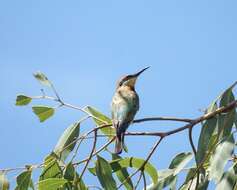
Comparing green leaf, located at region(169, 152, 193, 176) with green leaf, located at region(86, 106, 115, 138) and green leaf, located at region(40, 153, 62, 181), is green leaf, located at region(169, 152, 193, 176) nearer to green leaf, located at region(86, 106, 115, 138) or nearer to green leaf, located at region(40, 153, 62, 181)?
green leaf, located at region(86, 106, 115, 138)

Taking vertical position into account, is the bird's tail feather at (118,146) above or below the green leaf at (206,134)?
above

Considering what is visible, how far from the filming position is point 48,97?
9.87 ft

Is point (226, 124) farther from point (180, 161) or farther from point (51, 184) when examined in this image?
point (51, 184)

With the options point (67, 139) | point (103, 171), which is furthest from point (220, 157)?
point (67, 139)

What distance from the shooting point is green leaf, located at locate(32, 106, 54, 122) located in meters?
3.21

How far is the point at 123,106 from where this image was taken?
373cm

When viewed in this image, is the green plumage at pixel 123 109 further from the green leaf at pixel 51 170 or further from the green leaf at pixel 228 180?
the green leaf at pixel 228 180

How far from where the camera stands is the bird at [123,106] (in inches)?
118

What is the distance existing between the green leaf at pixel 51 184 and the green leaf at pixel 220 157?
2.19ft

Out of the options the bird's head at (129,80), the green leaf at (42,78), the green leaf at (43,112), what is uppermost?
the green leaf at (42,78)

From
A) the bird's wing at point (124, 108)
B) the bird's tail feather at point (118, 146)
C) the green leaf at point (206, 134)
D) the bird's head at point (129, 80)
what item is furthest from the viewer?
the bird's head at point (129, 80)

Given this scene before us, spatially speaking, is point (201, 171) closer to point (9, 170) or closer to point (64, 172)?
point (64, 172)

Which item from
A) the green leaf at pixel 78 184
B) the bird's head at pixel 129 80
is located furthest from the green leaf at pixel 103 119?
the bird's head at pixel 129 80

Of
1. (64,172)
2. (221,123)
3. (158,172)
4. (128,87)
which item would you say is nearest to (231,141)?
(221,123)
